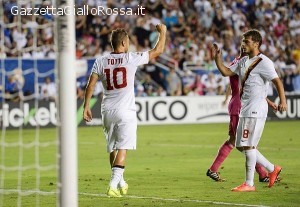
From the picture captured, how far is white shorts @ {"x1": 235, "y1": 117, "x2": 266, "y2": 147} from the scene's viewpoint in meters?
11.5

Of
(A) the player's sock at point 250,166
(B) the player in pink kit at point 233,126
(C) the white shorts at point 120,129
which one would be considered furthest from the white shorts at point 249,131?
(C) the white shorts at point 120,129

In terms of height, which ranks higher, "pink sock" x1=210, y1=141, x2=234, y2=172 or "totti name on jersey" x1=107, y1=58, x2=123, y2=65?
"totti name on jersey" x1=107, y1=58, x2=123, y2=65

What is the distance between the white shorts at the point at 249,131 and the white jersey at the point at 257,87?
80 mm

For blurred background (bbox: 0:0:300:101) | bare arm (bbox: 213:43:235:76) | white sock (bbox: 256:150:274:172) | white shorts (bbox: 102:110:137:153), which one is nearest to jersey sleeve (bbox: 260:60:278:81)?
bare arm (bbox: 213:43:235:76)

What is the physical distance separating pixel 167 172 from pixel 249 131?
3011 millimetres

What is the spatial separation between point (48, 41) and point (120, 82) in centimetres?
1575

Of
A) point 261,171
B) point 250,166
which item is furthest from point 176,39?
point 250,166

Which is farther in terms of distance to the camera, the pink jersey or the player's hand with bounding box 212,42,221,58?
the pink jersey

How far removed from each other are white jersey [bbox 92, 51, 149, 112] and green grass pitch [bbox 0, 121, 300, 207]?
122 centimetres

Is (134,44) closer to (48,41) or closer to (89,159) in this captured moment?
(48,41)

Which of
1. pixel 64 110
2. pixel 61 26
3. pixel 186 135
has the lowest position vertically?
pixel 186 135

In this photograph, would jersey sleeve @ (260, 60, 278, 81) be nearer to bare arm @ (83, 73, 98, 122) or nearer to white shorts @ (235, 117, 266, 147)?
white shorts @ (235, 117, 266, 147)

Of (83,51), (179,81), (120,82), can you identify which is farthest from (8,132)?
(120,82)

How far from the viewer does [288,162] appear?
1552 cm
